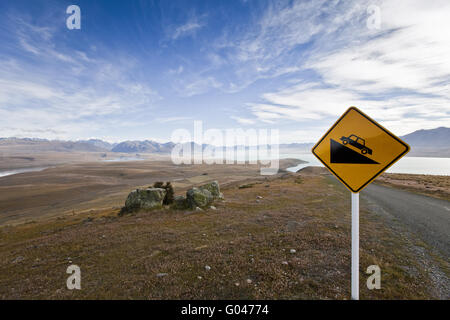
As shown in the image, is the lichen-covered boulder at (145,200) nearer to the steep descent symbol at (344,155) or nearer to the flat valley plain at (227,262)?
the flat valley plain at (227,262)

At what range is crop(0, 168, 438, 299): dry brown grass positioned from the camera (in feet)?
17.1

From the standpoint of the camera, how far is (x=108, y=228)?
13.3 metres

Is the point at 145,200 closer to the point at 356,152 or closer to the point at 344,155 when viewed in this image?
the point at 344,155

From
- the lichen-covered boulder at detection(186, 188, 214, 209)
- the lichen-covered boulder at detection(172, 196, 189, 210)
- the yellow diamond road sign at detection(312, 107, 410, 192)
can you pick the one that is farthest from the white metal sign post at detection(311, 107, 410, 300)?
the lichen-covered boulder at detection(172, 196, 189, 210)

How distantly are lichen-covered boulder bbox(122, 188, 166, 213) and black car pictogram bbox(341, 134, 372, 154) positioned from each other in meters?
19.2

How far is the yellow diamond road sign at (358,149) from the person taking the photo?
3604mm

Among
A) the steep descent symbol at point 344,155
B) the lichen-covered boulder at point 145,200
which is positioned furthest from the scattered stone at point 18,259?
the steep descent symbol at point 344,155

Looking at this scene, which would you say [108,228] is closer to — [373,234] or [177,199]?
[177,199]

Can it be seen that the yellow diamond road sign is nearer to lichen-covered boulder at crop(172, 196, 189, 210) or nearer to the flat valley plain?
the flat valley plain

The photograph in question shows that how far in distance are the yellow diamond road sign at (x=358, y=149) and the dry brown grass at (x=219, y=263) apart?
3268 mm

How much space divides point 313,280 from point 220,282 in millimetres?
2769

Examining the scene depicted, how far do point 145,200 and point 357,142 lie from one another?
20.1 m

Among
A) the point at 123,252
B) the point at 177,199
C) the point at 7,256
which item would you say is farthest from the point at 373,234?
the point at 7,256

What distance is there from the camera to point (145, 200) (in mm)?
19734
